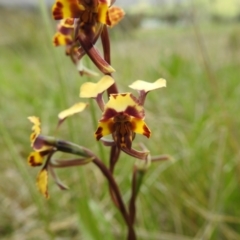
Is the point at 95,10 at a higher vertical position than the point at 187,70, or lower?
higher

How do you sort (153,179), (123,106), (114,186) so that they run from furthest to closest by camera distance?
(153,179), (114,186), (123,106)

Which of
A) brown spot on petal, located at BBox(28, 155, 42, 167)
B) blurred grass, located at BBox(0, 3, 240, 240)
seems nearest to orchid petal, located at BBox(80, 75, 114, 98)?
brown spot on petal, located at BBox(28, 155, 42, 167)

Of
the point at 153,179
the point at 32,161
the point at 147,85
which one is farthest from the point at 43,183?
the point at 153,179

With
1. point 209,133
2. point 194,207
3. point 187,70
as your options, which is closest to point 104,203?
point 194,207

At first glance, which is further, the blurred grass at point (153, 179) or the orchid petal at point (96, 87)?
the blurred grass at point (153, 179)

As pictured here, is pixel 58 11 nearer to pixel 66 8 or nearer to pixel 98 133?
pixel 66 8

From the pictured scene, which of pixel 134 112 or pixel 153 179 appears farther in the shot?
pixel 153 179

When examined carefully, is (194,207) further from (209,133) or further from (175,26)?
(175,26)

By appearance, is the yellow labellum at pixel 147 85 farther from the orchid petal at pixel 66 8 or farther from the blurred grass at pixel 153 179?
the blurred grass at pixel 153 179

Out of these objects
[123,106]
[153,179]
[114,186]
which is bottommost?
[153,179]

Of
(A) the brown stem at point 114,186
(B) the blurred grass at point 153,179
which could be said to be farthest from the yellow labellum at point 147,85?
(B) the blurred grass at point 153,179

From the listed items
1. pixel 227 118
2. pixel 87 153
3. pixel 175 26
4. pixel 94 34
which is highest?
pixel 94 34
